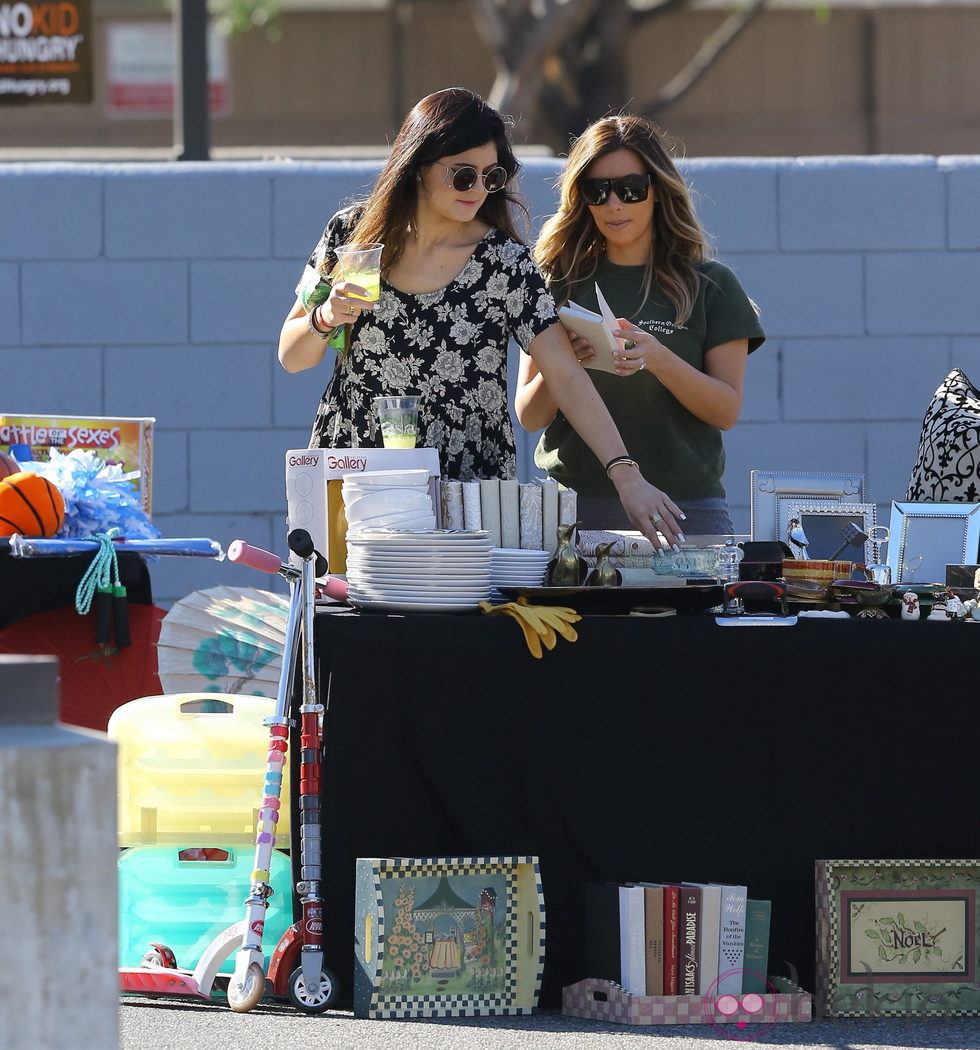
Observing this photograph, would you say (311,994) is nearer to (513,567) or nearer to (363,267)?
(513,567)

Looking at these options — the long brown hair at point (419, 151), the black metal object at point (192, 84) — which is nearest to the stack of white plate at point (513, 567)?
the long brown hair at point (419, 151)

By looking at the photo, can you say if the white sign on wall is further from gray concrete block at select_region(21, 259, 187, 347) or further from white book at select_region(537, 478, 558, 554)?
white book at select_region(537, 478, 558, 554)

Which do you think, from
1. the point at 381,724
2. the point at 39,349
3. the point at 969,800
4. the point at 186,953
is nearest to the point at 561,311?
the point at 381,724

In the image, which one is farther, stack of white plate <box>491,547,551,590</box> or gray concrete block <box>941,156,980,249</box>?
gray concrete block <box>941,156,980,249</box>

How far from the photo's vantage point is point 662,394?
4.02 metres

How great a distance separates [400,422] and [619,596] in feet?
1.86

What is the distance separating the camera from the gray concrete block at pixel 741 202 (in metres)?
5.93

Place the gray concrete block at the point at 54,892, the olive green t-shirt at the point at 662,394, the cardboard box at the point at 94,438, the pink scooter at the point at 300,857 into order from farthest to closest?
the cardboard box at the point at 94,438
the olive green t-shirt at the point at 662,394
the pink scooter at the point at 300,857
the gray concrete block at the point at 54,892

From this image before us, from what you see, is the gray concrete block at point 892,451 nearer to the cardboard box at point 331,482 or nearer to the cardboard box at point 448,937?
the cardboard box at point 331,482

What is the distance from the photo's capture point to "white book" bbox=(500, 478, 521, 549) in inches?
133

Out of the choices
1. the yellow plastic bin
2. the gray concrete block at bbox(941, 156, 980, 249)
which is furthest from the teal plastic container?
the gray concrete block at bbox(941, 156, 980, 249)

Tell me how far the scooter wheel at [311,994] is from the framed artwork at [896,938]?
93 cm

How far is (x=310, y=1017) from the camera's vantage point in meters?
3.20

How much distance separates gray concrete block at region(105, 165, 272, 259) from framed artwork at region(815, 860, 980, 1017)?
11.4 feet
